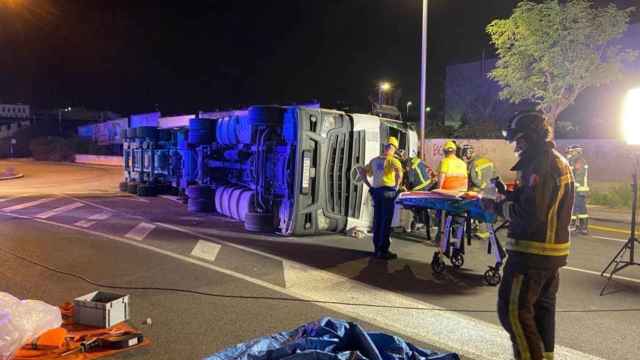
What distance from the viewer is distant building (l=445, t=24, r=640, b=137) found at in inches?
1230

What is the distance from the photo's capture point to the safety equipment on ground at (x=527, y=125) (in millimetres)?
3883

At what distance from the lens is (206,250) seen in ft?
29.3

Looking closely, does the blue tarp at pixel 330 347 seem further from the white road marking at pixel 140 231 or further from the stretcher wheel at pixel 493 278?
the white road marking at pixel 140 231

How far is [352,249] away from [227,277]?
2844 mm

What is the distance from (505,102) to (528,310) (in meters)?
39.5

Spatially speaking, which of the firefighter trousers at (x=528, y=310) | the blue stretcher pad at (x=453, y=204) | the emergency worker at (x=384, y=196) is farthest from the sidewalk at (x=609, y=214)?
the firefighter trousers at (x=528, y=310)

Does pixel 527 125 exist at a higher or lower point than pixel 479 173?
higher

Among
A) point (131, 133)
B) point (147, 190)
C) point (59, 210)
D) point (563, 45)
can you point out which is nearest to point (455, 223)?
point (59, 210)

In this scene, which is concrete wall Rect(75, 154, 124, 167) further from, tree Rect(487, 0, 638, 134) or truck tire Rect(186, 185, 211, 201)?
tree Rect(487, 0, 638, 134)

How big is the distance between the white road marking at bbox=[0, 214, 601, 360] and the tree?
20.1 metres

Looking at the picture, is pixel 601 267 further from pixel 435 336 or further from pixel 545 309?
pixel 545 309

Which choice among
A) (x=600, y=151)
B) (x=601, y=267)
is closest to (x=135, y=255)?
(x=601, y=267)

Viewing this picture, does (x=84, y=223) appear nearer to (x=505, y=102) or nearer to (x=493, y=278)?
(x=493, y=278)

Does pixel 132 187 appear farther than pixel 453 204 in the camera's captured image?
Yes
